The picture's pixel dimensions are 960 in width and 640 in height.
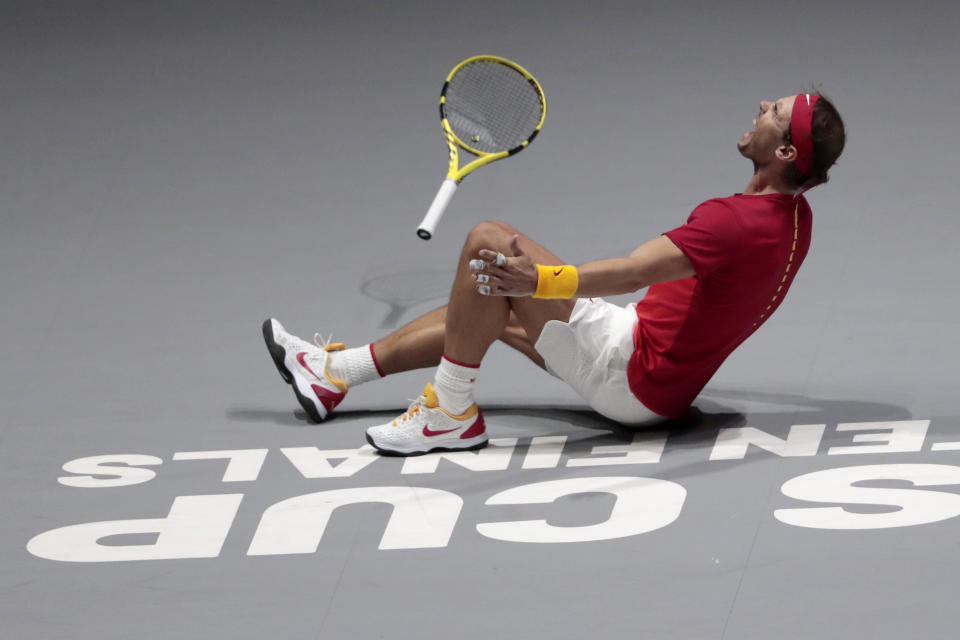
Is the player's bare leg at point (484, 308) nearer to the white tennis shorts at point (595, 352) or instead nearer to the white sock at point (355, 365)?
the white tennis shorts at point (595, 352)

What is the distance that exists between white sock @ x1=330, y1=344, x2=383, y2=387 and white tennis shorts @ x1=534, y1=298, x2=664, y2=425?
64 cm

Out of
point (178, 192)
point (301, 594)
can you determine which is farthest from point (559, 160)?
point (301, 594)

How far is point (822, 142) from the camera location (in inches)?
149

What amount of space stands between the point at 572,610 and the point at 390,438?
1026mm

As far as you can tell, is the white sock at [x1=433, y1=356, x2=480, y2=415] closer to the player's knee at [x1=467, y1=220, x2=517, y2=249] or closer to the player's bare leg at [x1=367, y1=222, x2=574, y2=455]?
the player's bare leg at [x1=367, y1=222, x2=574, y2=455]

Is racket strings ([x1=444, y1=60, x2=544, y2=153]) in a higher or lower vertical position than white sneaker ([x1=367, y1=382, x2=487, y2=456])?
higher

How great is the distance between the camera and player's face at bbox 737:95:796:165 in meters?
3.83

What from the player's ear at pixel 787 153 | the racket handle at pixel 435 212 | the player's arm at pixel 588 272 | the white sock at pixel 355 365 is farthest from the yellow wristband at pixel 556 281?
the white sock at pixel 355 365

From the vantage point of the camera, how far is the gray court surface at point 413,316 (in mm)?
3342

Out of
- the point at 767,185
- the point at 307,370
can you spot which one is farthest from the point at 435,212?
the point at 767,185

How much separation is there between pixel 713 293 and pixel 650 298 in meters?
0.27

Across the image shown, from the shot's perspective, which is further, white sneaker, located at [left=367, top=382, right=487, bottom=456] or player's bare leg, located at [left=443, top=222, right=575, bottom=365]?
white sneaker, located at [left=367, top=382, right=487, bottom=456]

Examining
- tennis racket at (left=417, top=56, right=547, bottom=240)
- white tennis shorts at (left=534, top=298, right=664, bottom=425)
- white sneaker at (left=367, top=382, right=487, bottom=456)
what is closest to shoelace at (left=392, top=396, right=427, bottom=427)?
white sneaker at (left=367, top=382, right=487, bottom=456)

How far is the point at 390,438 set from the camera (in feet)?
13.4
